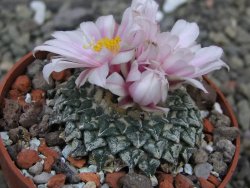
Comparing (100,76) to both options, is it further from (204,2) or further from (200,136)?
(204,2)

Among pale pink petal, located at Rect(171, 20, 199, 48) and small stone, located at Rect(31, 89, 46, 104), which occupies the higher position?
pale pink petal, located at Rect(171, 20, 199, 48)

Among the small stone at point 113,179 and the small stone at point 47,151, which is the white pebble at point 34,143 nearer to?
the small stone at point 47,151

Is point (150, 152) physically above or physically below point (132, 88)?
below

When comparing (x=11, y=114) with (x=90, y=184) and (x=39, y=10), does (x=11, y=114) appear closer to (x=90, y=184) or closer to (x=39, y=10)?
(x=90, y=184)

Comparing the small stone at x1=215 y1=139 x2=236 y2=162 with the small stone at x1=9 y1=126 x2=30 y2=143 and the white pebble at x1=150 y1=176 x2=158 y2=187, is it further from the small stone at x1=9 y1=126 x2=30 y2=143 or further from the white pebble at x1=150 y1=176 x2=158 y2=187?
the small stone at x1=9 y1=126 x2=30 y2=143

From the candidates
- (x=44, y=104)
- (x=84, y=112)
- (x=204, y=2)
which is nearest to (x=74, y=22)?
(x=204, y=2)

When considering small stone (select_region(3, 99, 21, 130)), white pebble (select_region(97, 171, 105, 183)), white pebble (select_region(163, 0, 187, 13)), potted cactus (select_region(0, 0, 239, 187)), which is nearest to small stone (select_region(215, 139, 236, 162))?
potted cactus (select_region(0, 0, 239, 187))

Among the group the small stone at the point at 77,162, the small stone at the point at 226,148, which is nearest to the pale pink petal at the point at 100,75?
the small stone at the point at 77,162
